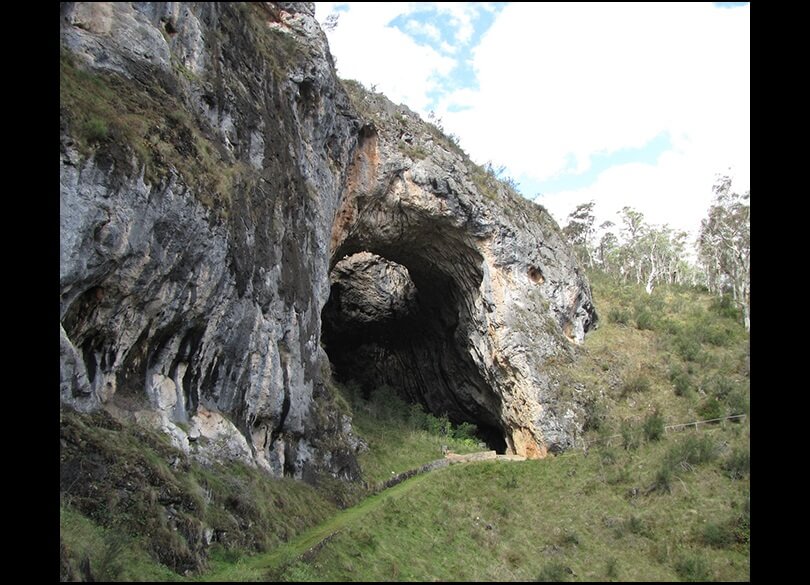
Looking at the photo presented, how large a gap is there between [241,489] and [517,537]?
7315 mm

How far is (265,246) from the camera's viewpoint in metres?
14.9

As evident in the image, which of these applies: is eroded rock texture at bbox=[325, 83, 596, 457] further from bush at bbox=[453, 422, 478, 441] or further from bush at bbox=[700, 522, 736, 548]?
bush at bbox=[700, 522, 736, 548]

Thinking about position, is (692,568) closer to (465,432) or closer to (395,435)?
(395,435)

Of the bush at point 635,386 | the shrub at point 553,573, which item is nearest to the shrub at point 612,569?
the shrub at point 553,573

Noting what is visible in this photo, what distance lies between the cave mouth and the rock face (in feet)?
0.51

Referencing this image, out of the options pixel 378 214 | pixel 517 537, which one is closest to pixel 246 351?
pixel 517 537

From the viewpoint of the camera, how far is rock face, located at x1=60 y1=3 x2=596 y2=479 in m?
9.80

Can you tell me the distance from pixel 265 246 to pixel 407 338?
61.0 feet

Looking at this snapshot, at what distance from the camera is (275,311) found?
50.4ft

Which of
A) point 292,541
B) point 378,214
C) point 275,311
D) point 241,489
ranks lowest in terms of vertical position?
point 292,541

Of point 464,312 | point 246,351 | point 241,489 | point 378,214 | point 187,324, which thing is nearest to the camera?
point 241,489

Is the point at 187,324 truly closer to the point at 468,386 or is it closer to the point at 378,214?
the point at 378,214

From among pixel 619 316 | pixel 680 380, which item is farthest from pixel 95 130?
pixel 619 316

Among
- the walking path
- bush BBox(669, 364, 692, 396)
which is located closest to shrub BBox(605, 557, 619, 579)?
the walking path
